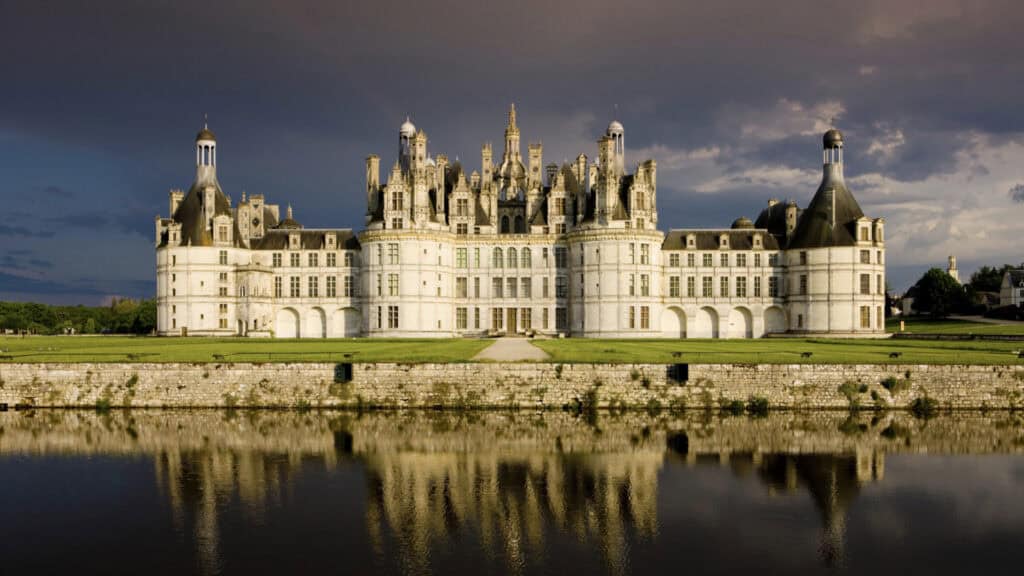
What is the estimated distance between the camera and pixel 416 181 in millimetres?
76375

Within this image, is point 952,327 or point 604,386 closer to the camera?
point 604,386

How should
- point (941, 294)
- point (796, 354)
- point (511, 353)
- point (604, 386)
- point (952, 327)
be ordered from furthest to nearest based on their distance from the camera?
point (941, 294) → point (952, 327) → point (511, 353) → point (796, 354) → point (604, 386)

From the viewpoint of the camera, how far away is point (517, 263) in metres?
80.2

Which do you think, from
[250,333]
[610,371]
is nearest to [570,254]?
[250,333]

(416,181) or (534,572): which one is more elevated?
(416,181)

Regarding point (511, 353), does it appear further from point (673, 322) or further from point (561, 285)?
point (673, 322)

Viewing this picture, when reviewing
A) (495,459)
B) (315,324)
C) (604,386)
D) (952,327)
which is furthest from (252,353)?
(952,327)

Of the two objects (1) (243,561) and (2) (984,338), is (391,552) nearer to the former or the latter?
(1) (243,561)

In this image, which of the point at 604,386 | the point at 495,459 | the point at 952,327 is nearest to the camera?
the point at 495,459

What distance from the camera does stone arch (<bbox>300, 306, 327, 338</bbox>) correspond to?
8138 cm

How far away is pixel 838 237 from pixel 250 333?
5133cm

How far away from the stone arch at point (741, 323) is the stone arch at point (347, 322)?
33794 millimetres

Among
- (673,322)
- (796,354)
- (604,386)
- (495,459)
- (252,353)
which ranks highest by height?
(673,322)

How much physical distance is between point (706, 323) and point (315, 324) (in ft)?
117
